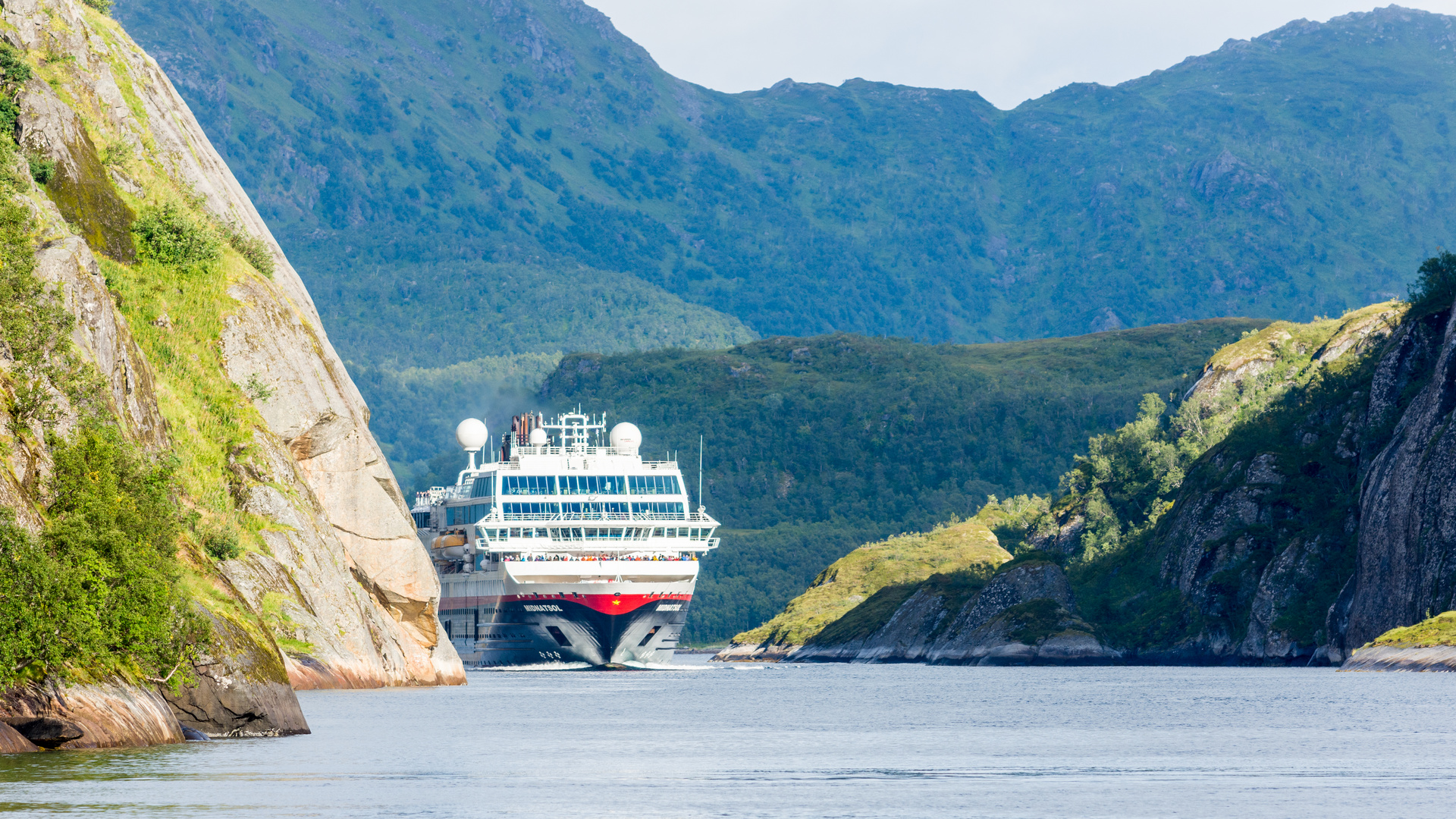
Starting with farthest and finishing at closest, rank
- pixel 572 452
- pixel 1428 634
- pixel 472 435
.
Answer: pixel 472 435
pixel 572 452
pixel 1428 634

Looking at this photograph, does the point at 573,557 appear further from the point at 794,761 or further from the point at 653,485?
the point at 794,761

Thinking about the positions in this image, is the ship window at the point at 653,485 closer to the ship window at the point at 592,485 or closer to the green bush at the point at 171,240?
the ship window at the point at 592,485

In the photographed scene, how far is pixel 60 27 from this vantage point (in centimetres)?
8881

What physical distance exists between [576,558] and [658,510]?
26.9 feet

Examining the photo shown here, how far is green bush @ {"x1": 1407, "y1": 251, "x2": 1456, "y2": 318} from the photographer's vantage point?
161125mm

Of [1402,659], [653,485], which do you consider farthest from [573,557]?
[1402,659]

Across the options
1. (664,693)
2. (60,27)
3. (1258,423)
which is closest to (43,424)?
(60,27)

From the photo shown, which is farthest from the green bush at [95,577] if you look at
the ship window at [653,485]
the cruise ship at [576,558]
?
the ship window at [653,485]

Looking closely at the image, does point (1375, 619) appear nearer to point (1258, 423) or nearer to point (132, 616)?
point (1258, 423)

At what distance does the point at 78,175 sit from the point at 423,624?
3035 cm

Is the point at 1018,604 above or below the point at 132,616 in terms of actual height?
below

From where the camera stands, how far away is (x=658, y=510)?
150750 millimetres

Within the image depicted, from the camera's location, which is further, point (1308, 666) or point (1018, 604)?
point (1018, 604)

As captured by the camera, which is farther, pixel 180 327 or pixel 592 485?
pixel 592 485
